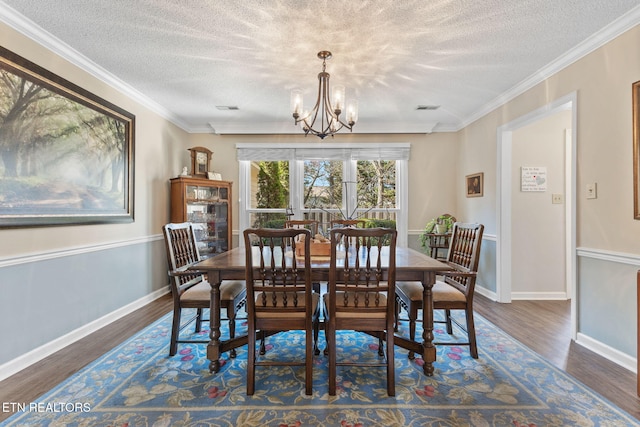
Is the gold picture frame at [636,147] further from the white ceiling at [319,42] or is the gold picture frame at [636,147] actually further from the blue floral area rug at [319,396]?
the blue floral area rug at [319,396]

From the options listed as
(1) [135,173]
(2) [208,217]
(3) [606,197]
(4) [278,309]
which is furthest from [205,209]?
(3) [606,197]

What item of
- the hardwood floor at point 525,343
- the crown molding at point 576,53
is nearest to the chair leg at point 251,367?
the hardwood floor at point 525,343

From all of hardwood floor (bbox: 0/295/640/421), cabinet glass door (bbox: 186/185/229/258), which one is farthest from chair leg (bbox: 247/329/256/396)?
cabinet glass door (bbox: 186/185/229/258)

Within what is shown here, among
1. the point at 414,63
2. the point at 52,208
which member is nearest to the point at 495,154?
the point at 414,63

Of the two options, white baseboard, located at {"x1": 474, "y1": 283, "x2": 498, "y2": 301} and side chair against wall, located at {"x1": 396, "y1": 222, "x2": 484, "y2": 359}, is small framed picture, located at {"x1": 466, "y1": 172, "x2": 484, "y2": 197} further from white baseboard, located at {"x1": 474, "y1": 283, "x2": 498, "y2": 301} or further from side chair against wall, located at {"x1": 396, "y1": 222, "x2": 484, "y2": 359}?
side chair against wall, located at {"x1": 396, "y1": 222, "x2": 484, "y2": 359}

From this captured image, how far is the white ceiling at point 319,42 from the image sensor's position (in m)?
1.99

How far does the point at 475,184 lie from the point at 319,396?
11.5ft

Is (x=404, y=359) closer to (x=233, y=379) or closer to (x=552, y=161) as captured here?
(x=233, y=379)

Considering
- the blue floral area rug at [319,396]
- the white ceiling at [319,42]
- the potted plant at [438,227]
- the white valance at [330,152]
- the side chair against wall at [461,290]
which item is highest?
the white ceiling at [319,42]

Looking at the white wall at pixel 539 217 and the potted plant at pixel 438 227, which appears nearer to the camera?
the white wall at pixel 539 217

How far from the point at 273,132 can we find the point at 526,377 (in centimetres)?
408

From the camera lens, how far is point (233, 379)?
200 centimetres

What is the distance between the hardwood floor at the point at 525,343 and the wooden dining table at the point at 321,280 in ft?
3.18

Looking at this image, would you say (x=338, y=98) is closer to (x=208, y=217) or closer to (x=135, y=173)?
(x=135, y=173)
